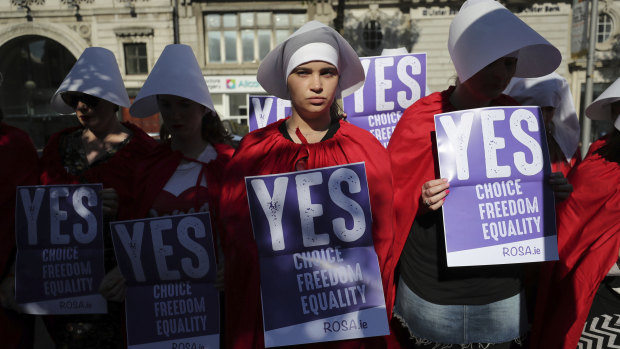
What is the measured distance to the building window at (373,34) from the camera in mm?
21312

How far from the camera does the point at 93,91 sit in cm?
266

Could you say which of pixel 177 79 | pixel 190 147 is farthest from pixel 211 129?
pixel 177 79

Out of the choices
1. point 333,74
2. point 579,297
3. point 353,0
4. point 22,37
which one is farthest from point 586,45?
point 22,37

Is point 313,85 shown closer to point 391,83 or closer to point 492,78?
point 492,78

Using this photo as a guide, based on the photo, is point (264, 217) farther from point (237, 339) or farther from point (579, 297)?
point (579, 297)

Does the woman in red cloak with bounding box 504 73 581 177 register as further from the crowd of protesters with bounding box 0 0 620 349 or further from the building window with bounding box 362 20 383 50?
the building window with bounding box 362 20 383 50

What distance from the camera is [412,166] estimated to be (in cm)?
212

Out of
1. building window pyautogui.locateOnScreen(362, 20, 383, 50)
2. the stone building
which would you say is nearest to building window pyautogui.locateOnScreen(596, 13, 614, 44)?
the stone building

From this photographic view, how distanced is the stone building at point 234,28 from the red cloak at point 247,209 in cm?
1996

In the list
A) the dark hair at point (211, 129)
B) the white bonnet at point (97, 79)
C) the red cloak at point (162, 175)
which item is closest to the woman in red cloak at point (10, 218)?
the white bonnet at point (97, 79)

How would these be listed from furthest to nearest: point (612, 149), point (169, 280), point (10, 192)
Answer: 1. point (10, 192)
2. point (612, 149)
3. point (169, 280)

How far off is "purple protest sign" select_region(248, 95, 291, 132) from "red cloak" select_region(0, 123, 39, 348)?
6.92 feet

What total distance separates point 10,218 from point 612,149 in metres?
3.46

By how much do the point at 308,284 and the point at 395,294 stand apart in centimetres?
69
